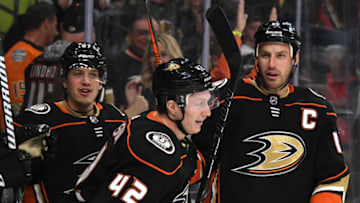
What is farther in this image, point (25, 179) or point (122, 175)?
point (25, 179)

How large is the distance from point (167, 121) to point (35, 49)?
1.51 metres

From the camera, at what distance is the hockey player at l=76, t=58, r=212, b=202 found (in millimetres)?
1545

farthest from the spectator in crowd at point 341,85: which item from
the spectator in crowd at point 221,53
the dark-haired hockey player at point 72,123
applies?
the dark-haired hockey player at point 72,123

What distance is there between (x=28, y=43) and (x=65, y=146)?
0.97m

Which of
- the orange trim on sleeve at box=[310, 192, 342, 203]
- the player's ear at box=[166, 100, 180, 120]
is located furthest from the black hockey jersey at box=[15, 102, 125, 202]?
the orange trim on sleeve at box=[310, 192, 342, 203]

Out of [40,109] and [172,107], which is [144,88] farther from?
[172,107]

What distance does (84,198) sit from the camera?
1628 millimetres

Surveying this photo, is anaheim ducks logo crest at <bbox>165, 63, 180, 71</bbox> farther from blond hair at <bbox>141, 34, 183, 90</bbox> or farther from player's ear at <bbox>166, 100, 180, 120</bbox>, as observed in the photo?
blond hair at <bbox>141, 34, 183, 90</bbox>

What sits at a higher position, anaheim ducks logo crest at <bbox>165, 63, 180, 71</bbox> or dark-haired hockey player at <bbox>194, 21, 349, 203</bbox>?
anaheim ducks logo crest at <bbox>165, 63, 180, 71</bbox>

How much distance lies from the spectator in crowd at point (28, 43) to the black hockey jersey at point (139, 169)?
1.40m

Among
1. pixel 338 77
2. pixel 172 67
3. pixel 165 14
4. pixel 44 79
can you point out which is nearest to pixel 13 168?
pixel 172 67

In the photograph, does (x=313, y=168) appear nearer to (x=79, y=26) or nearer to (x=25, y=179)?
(x=25, y=179)

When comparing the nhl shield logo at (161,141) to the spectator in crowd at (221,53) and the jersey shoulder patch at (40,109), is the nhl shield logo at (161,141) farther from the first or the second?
the spectator in crowd at (221,53)

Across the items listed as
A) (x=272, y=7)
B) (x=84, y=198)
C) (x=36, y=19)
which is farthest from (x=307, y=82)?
(x=84, y=198)
